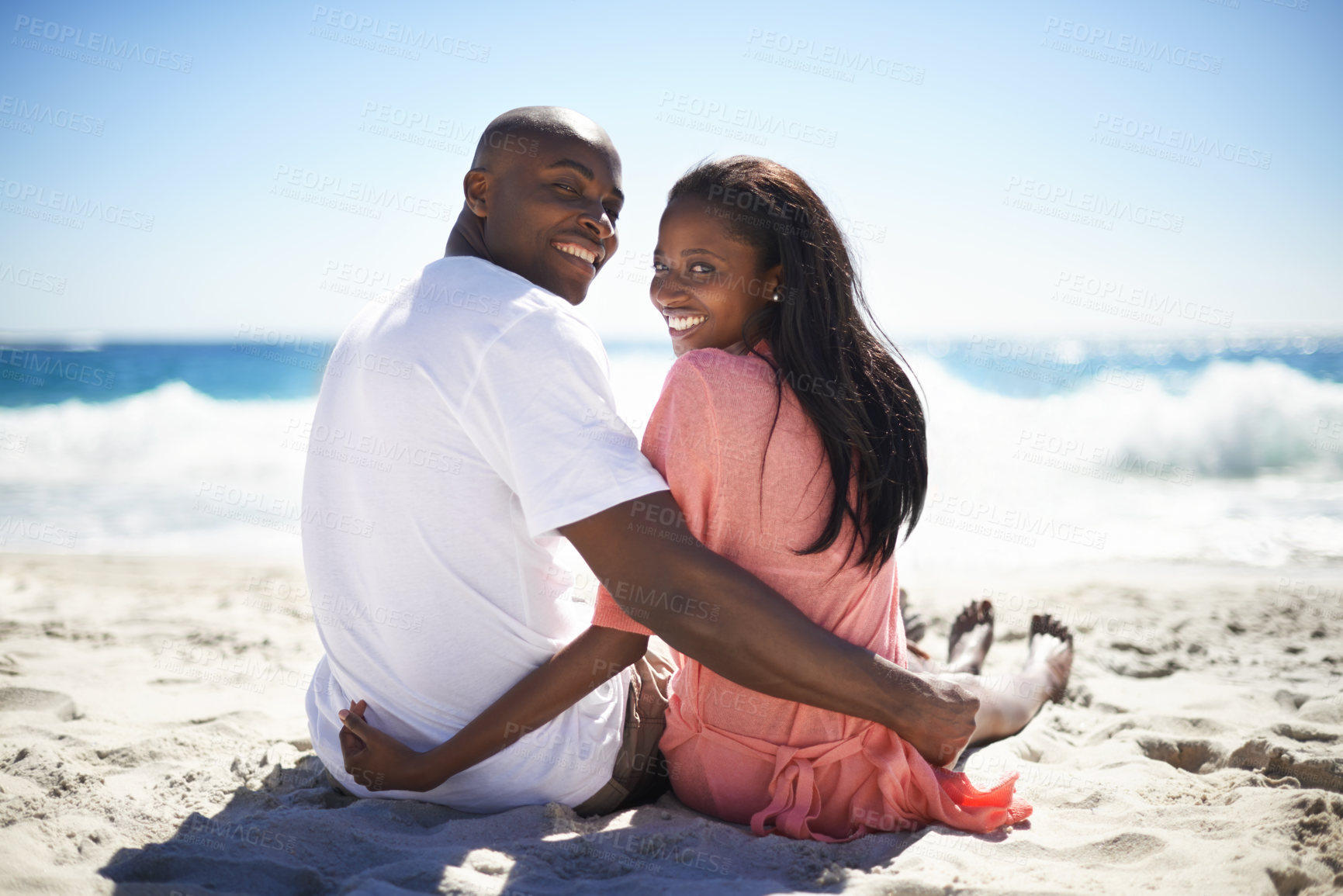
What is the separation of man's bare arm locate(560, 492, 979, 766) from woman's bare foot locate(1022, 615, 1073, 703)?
1769mm

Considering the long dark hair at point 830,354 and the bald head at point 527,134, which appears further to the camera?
the bald head at point 527,134

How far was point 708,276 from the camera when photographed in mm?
2391

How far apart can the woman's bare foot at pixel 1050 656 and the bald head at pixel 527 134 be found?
2.82 m

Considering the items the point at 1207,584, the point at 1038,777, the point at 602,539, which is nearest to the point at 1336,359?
the point at 1207,584

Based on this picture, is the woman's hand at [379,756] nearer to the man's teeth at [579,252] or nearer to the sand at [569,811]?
the sand at [569,811]

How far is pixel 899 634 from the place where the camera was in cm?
238

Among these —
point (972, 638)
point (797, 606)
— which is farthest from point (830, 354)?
point (972, 638)

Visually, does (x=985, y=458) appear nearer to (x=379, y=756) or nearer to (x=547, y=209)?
(x=547, y=209)

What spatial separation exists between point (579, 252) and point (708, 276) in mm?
385

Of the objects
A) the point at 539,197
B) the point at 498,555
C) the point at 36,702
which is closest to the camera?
the point at 498,555

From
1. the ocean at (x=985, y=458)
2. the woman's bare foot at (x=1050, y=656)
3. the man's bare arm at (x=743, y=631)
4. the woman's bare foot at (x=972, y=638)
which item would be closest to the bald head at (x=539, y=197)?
the ocean at (x=985, y=458)

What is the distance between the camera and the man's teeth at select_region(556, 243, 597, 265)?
7.94 ft

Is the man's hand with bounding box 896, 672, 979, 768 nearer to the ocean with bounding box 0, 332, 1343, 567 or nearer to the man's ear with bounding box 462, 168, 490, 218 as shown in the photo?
the ocean with bounding box 0, 332, 1343, 567

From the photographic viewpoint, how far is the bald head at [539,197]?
2367 millimetres
